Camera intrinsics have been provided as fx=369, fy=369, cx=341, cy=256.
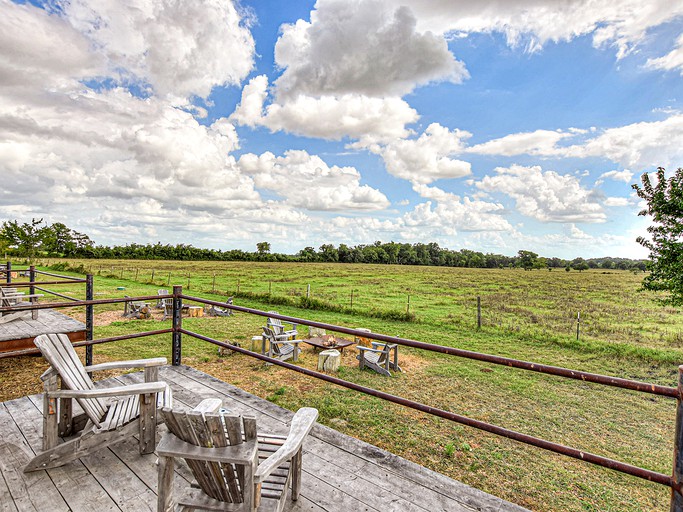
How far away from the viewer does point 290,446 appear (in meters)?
2.09

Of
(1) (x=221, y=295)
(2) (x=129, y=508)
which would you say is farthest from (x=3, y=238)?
(2) (x=129, y=508)

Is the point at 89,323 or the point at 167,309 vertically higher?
the point at 89,323

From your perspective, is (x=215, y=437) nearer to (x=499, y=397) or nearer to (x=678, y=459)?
(x=678, y=459)

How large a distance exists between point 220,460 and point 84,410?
1.82 m

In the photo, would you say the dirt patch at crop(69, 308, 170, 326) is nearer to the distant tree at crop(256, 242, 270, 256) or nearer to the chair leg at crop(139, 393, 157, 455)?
the chair leg at crop(139, 393, 157, 455)

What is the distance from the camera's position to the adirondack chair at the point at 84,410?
2.70 metres

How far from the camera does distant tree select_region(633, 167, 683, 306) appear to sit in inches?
418

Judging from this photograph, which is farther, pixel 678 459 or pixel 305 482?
pixel 305 482

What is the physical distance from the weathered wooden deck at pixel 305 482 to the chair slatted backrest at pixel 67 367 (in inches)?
14.5

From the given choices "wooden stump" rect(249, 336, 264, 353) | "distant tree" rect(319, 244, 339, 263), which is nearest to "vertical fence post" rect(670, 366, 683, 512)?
"wooden stump" rect(249, 336, 264, 353)

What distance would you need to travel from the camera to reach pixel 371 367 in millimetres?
8867

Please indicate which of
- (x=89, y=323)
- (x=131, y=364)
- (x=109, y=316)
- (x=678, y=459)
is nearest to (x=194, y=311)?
(x=109, y=316)


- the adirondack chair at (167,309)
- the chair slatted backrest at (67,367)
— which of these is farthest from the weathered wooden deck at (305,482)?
the adirondack chair at (167,309)

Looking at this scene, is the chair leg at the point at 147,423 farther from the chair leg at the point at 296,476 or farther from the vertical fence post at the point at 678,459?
the vertical fence post at the point at 678,459
